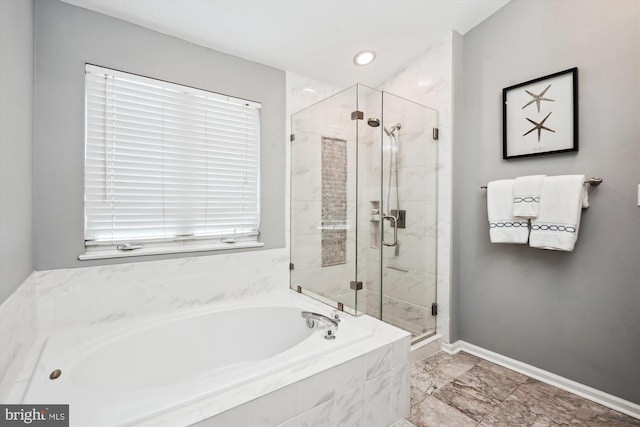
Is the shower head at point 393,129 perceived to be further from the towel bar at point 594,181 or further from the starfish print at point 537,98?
the towel bar at point 594,181

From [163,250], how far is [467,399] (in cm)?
210

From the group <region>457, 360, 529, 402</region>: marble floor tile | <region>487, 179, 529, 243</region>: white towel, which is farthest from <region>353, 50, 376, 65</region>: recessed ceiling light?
<region>457, 360, 529, 402</region>: marble floor tile

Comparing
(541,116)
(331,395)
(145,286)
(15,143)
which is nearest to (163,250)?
(145,286)

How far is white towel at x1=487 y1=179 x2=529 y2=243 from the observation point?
6.46 ft

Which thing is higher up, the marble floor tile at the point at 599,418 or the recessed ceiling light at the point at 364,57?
the recessed ceiling light at the point at 364,57

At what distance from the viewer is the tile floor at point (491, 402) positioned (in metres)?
1.61

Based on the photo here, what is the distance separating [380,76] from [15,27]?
2423mm

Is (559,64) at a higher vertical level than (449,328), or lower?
higher

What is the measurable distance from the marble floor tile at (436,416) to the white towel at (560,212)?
1106mm

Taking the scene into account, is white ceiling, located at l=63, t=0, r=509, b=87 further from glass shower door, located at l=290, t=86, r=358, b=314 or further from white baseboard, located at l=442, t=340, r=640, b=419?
white baseboard, located at l=442, t=340, r=640, b=419

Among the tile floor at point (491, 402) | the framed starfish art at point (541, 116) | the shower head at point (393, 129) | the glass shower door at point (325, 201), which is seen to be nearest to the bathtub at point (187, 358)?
the glass shower door at point (325, 201)

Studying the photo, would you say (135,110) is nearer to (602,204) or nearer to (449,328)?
(449,328)

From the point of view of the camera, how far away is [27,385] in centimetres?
114

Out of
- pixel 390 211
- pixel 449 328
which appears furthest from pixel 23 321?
pixel 449 328
